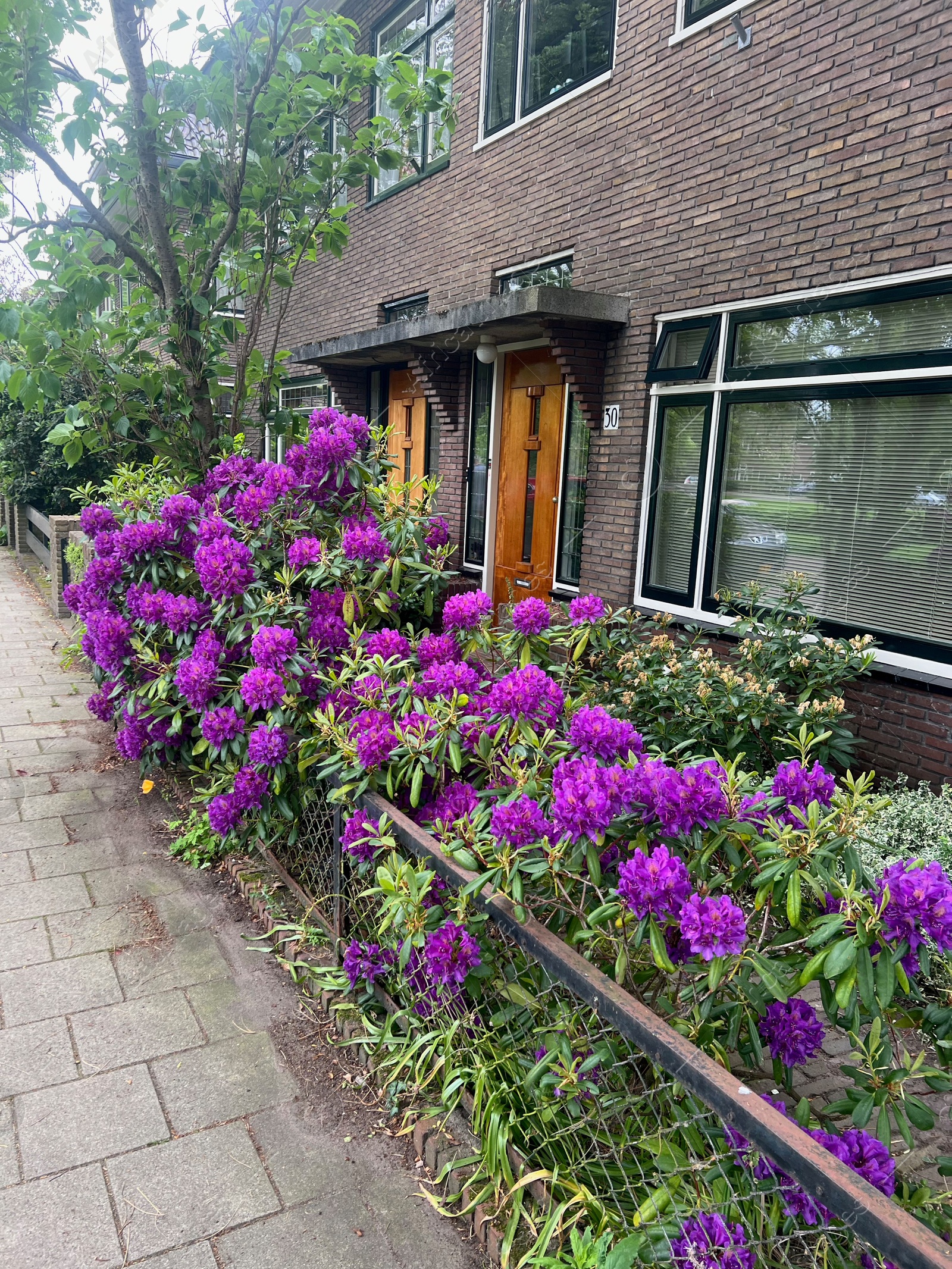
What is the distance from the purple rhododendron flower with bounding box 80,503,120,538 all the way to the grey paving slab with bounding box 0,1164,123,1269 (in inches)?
128

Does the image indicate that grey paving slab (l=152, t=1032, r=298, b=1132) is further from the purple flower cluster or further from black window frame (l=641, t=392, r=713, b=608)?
black window frame (l=641, t=392, r=713, b=608)

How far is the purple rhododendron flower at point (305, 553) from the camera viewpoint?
3561mm

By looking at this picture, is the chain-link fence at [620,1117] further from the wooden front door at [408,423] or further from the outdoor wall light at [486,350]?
the wooden front door at [408,423]

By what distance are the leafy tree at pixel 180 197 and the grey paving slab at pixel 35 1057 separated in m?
2.81

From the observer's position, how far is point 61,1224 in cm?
207

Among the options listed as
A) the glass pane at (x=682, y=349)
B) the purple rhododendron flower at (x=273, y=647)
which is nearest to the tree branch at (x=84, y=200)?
the purple rhododendron flower at (x=273, y=647)

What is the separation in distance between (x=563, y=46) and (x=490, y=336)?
2.39 metres

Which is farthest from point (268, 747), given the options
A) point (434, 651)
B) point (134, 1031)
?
point (134, 1031)

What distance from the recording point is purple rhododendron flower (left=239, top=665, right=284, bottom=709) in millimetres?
3107

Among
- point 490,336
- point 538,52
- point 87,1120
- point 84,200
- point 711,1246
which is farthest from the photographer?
point 490,336

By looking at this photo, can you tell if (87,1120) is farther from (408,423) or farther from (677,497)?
(408,423)

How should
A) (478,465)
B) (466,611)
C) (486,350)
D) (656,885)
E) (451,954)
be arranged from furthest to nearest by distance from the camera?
(478,465) < (486,350) < (466,611) < (451,954) < (656,885)

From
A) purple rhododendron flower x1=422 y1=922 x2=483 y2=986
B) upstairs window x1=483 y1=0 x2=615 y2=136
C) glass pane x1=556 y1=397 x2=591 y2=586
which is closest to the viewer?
purple rhododendron flower x1=422 y1=922 x2=483 y2=986

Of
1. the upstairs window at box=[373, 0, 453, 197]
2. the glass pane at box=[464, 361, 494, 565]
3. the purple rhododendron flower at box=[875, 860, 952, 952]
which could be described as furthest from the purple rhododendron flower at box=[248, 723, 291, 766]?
the upstairs window at box=[373, 0, 453, 197]
